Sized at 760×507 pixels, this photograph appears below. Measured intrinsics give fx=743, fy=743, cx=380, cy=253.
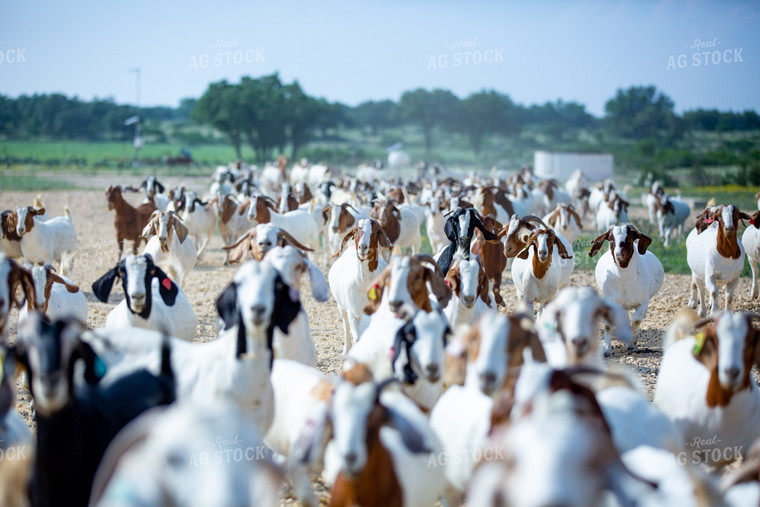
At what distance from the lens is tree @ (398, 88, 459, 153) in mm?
81812

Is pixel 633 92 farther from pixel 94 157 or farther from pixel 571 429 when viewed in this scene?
pixel 571 429

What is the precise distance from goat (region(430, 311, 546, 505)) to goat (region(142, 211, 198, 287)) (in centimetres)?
758

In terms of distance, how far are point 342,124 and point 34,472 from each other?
94154 millimetres

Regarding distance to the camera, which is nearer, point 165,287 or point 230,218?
point 165,287

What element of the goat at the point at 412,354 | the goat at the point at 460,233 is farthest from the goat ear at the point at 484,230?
the goat at the point at 412,354

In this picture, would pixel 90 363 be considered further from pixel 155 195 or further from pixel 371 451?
pixel 155 195

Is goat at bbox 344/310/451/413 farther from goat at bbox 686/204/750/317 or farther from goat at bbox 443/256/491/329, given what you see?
goat at bbox 686/204/750/317

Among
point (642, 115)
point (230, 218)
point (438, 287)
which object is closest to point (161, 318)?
point (438, 287)

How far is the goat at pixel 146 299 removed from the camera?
671cm

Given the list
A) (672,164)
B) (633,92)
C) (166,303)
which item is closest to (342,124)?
(633,92)

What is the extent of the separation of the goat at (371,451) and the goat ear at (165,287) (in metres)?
3.22

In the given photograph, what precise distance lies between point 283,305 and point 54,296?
15.7 feet

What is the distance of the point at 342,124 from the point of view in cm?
9631

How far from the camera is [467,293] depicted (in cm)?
705
